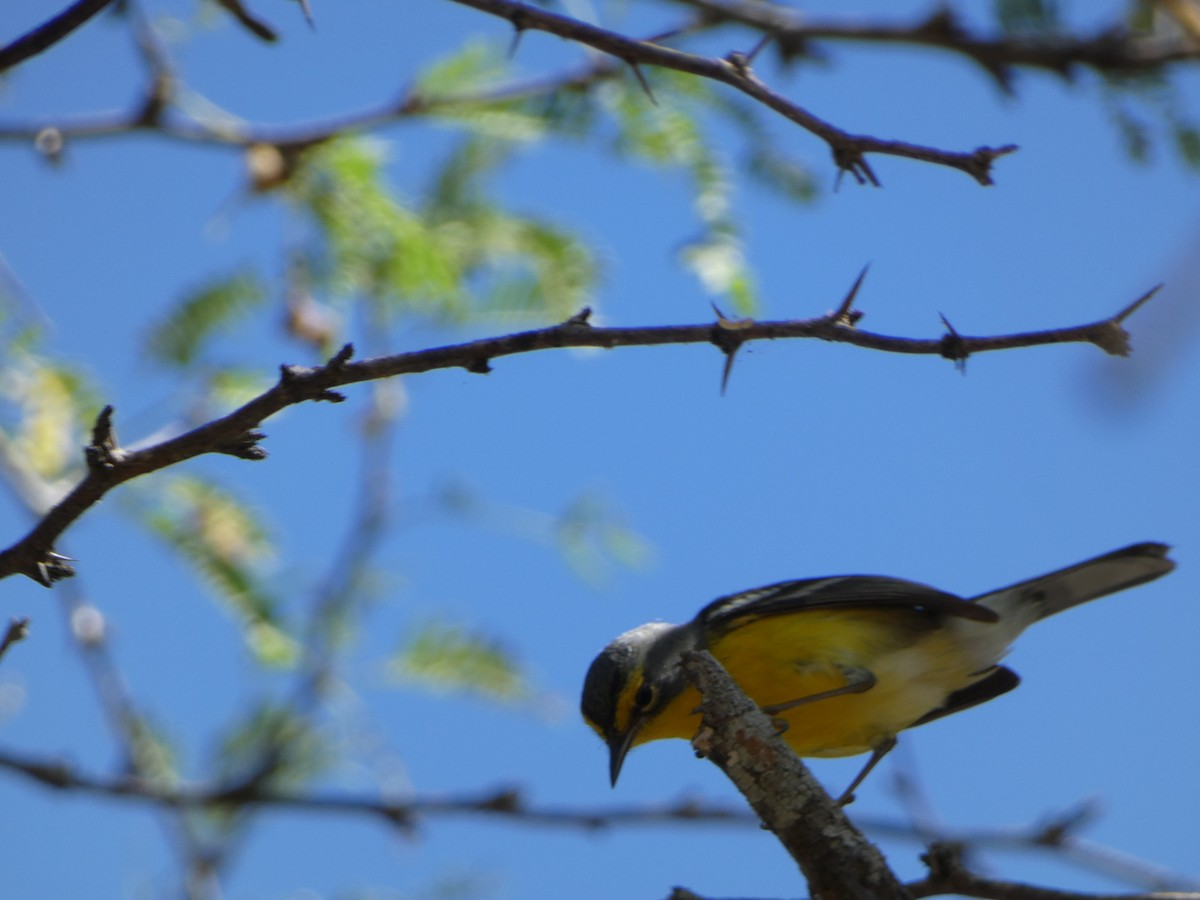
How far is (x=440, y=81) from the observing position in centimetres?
493

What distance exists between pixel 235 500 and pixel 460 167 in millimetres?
1751

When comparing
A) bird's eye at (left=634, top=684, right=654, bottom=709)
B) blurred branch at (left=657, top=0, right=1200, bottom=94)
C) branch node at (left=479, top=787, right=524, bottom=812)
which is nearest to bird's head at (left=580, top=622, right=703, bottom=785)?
bird's eye at (left=634, top=684, right=654, bottom=709)

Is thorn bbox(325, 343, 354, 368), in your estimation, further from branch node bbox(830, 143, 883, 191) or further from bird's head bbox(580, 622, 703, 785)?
bird's head bbox(580, 622, 703, 785)

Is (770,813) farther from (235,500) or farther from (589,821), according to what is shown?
(235,500)

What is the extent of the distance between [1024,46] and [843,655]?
2.86 meters

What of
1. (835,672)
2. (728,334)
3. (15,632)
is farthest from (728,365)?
(835,672)

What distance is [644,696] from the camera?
5.04 metres

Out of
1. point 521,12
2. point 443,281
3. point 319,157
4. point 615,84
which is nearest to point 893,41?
point 521,12

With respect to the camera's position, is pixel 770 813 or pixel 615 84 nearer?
pixel 770 813

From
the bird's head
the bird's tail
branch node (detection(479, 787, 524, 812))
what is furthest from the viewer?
the bird's tail

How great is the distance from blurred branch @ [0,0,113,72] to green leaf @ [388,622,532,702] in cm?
324

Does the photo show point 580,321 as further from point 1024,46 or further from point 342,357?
point 1024,46

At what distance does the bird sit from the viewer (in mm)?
5051

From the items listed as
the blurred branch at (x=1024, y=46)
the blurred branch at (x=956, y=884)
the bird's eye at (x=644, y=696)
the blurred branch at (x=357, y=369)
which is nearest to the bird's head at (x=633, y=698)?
the bird's eye at (x=644, y=696)
